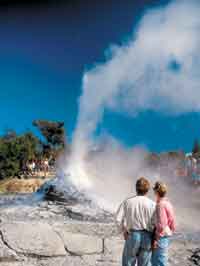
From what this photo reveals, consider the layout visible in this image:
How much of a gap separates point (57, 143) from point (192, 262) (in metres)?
47.3

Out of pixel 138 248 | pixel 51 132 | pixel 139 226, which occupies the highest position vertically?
pixel 51 132

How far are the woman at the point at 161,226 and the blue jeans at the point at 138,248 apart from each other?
0.14m

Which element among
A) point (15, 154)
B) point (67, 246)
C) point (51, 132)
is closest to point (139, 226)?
point (67, 246)

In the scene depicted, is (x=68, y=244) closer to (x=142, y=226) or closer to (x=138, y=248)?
(x=138, y=248)

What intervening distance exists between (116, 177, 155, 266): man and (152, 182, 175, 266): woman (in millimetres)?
103

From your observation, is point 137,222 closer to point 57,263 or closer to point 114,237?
point 57,263

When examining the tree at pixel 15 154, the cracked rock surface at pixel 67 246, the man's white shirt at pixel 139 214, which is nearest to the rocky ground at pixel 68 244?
the cracked rock surface at pixel 67 246

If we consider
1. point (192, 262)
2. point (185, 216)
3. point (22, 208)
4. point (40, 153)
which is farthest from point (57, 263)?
point (40, 153)

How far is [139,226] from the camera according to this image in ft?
15.4

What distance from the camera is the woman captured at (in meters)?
4.82

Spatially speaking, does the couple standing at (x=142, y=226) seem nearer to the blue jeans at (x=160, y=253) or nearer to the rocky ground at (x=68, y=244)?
the blue jeans at (x=160, y=253)

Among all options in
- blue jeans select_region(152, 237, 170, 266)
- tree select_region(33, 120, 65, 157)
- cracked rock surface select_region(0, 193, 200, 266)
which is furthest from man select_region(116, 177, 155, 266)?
tree select_region(33, 120, 65, 157)

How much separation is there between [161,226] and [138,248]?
1.33 ft

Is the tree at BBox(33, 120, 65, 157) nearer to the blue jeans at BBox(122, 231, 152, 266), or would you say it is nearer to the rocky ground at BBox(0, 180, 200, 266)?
the rocky ground at BBox(0, 180, 200, 266)
